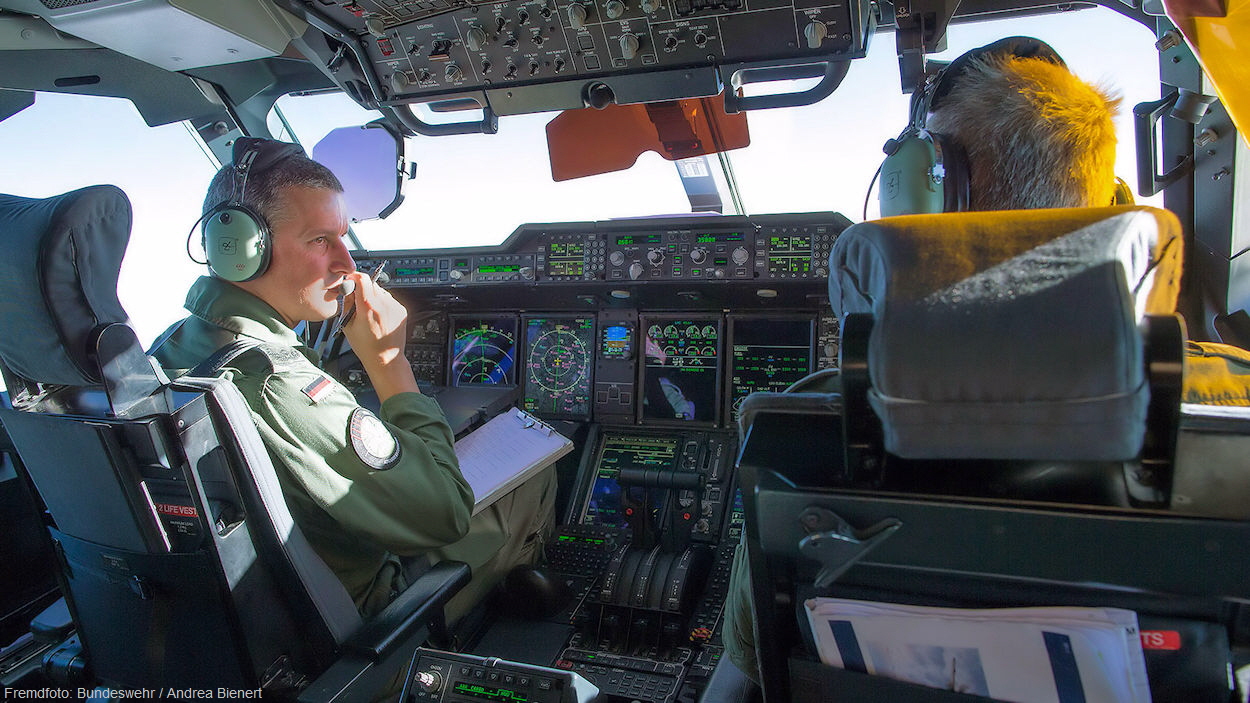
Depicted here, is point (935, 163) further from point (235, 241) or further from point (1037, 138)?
Answer: point (235, 241)

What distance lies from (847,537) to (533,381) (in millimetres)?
2183

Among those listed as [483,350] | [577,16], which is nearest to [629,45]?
[577,16]

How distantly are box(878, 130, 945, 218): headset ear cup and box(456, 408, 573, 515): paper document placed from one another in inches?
44.7

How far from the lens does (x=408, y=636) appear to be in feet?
4.17

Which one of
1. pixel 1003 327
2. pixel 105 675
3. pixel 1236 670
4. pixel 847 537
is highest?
pixel 1003 327

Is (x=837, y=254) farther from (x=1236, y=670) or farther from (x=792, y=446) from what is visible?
(x=1236, y=670)

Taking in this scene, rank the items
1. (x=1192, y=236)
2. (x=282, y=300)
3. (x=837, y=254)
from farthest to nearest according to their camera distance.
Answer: (x=1192, y=236)
(x=282, y=300)
(x=837, y=254)

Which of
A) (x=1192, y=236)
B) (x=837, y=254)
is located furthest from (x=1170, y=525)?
(x=1192, y=236)

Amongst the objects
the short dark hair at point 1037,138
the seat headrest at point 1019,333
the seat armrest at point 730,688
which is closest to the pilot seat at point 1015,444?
the seat headrest at point 1019,333

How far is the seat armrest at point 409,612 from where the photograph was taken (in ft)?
3.94

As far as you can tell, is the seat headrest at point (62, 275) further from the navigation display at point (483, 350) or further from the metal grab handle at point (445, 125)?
the navigation display at point (483, 350)

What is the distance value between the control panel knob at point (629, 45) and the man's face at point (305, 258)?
76cm

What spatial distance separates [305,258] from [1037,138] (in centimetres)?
132

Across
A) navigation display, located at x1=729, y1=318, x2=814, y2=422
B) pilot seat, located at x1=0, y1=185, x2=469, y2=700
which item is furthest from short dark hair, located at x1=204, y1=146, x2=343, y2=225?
navigation display, located at x1=729, y1=318, x2=814, y2=422
